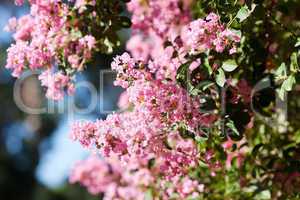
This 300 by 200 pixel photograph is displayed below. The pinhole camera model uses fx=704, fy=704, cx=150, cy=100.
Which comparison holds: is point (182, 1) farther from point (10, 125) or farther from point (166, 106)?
point (10, 125)

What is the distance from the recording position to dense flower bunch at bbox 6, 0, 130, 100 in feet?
7.28

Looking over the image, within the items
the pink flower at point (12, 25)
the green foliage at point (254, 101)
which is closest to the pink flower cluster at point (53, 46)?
the pink flower at point (12, 25)

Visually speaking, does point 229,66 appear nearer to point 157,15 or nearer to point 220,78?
point 220,78

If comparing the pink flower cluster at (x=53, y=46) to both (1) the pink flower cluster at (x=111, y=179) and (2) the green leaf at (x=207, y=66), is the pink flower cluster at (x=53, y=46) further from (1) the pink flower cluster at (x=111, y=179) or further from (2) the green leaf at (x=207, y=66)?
(1) the pink flower cluster at (x=111, y=179)

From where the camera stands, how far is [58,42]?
7.29 feet

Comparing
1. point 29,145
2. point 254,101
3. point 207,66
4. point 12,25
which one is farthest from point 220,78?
point 29,145

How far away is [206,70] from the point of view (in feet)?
6.46

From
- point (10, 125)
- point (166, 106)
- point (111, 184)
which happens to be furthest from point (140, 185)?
point (10, 125)

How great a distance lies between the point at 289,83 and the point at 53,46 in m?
0.74

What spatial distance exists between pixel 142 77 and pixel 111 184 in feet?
1.78

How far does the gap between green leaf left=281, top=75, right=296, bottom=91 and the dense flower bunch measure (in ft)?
1.99

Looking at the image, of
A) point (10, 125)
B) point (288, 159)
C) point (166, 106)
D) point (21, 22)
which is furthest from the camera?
point (10, 125)

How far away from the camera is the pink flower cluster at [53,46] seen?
2217mm

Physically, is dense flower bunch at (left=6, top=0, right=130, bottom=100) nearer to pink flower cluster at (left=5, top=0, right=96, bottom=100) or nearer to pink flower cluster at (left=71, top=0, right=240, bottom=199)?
pink flower cluster at (left=5, top=0, right=96, bottom=100)
